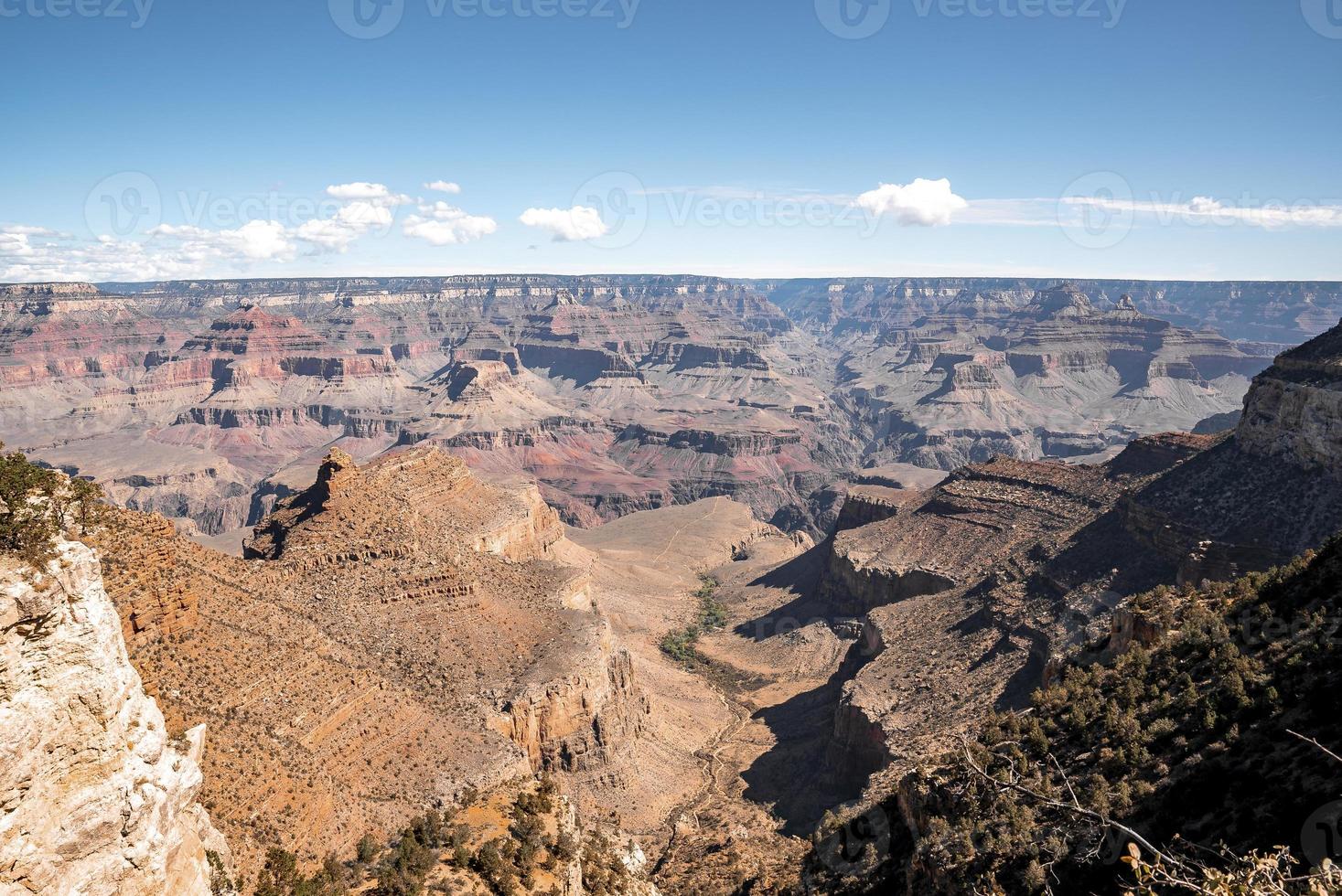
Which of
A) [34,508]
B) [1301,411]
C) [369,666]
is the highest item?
[34,508]

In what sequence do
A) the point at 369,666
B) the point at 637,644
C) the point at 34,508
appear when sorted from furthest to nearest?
the point at 637,644, the point at 369,666, the point at 34,508

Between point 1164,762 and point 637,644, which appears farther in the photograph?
point 637,644

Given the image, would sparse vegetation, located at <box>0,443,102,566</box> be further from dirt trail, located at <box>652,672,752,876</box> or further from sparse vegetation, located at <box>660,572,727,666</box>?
sparse vegetation, located at <box>660,572,727,666</box>

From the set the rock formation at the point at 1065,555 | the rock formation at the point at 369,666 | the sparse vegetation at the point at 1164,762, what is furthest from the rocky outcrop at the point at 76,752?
Answer: the rock formation at the point at 1065,555

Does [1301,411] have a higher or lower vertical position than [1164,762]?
higher

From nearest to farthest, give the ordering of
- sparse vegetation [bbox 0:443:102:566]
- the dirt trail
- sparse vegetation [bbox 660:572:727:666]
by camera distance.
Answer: sparse vegetation [bbox 0:443:102:566] < the dirt trail < sparse vegetation [bbox 660:572:727:666]

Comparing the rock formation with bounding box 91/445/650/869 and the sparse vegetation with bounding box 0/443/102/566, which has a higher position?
the sparse vegetation with bounding box 0/443/102/566

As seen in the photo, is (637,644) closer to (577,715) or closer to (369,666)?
(577,715)

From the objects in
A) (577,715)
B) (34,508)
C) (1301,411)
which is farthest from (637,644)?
(34,508)

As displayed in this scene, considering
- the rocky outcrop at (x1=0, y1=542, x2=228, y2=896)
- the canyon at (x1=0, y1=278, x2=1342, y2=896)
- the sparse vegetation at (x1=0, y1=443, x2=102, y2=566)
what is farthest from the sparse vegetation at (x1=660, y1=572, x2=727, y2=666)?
→ the sparse vegetation at (x1=0, y1=443, x2=102, y2=566)

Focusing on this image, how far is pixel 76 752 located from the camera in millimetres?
14523

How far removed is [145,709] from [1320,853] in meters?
21.8

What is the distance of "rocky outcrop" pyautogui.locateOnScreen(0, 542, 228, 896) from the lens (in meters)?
13.7

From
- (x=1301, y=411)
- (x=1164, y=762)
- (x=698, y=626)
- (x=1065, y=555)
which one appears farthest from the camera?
(x=698, y=626)
